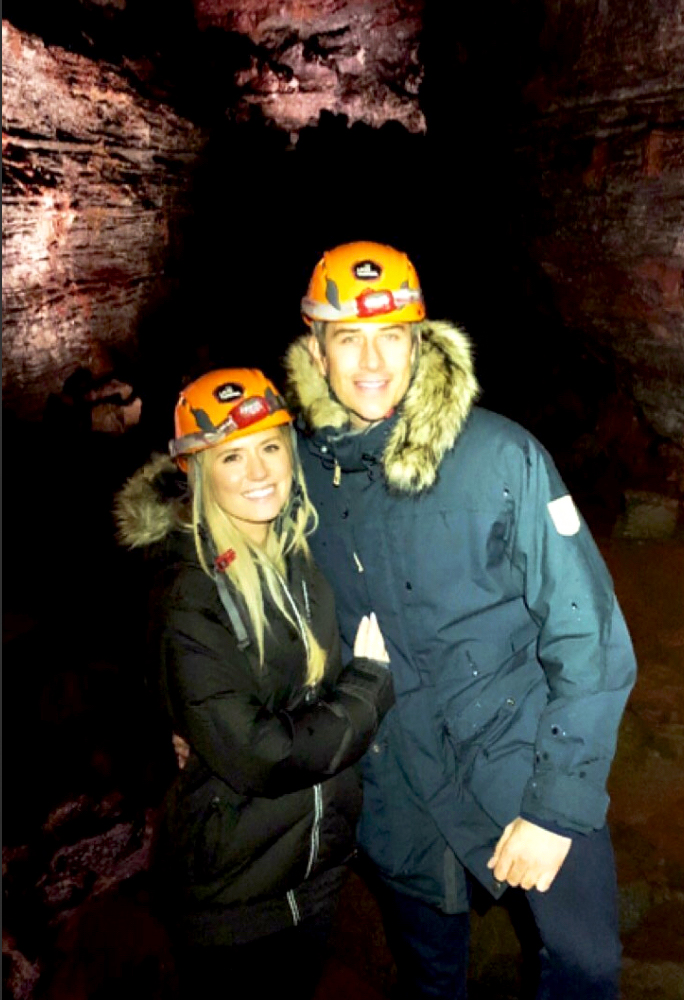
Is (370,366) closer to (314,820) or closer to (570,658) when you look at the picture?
(570,658)

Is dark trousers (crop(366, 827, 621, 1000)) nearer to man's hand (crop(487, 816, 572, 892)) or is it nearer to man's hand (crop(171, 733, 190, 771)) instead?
man's hand (crop(487, 816, 572, 892))

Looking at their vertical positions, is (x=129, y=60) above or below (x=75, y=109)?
above

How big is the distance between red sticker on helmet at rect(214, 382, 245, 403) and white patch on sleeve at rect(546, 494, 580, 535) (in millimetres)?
1137

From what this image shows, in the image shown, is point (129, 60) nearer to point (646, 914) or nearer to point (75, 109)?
point (75, 109)

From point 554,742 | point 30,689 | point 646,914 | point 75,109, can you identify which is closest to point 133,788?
point 30,689

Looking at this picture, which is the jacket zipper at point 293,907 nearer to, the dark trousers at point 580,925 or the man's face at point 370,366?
the dark trousers at point 580,925

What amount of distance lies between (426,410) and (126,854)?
4056 millimetres

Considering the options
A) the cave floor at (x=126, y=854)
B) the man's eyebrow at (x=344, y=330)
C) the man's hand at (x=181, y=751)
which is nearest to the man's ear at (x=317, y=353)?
the man's eyebrow at (x=344, y=330)

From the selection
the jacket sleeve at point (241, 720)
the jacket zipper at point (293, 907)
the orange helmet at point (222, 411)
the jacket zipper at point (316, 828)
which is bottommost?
the jacket zipper at point (293, 907)

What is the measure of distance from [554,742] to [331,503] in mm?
1088

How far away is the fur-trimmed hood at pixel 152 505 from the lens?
2.34 metres

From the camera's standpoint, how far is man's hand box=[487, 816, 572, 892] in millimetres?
2059

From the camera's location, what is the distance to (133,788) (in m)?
5.04

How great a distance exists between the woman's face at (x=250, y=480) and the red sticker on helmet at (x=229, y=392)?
0.49 feet
